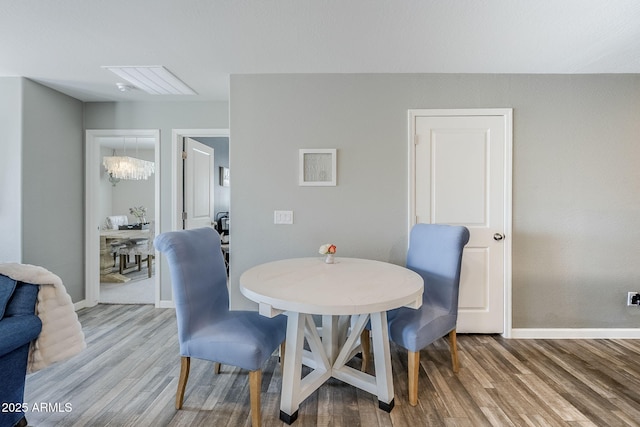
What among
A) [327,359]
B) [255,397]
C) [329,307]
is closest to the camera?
[329,307]

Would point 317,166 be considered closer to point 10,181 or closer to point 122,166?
point 10,181

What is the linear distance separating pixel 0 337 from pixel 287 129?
2101 millimetres

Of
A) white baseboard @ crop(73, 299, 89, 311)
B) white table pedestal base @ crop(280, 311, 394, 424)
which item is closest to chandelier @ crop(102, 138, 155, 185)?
white baseboard @ crop(73, 299, 89, 311)

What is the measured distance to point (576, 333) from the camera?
2.57 metres

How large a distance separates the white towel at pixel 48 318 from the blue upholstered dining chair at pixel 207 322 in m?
0.56

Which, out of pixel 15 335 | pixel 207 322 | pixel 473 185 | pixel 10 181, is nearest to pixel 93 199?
pixel 10 181

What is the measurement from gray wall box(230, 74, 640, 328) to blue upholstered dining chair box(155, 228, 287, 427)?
77 cm

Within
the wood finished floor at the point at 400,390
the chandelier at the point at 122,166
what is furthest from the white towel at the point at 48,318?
the chandelier at the point at 122,166

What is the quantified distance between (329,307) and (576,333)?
8.43 ft

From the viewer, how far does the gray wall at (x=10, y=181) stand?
8.67ft

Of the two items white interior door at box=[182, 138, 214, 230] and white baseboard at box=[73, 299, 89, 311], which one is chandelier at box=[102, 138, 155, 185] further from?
white baseboard at box=[73, 299, 89, 311]

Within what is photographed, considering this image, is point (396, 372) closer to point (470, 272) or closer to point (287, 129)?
point (470, 272)

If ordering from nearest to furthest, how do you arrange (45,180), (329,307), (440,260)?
(329,307) → (440,260) → (45,180)

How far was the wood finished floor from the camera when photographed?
1604 mm
